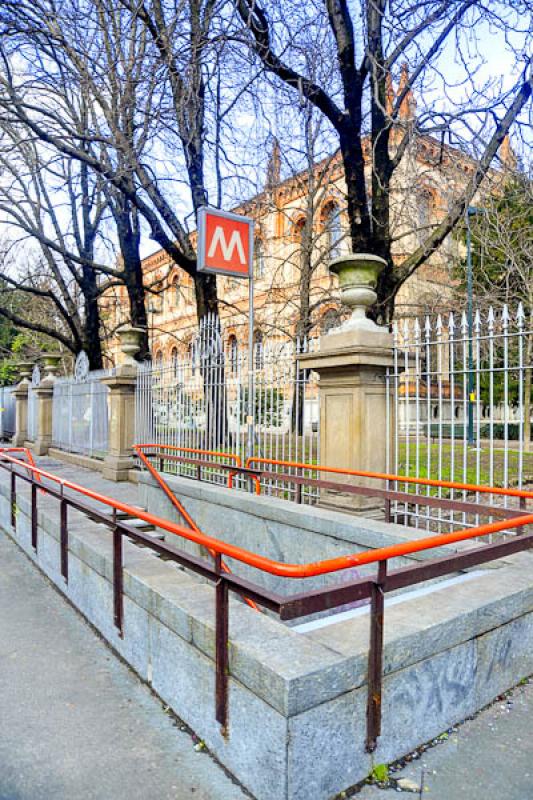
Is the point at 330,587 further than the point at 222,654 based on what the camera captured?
No

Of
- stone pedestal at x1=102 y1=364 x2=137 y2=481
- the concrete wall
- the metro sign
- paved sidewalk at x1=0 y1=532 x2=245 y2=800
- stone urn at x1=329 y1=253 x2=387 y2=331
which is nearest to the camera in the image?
the concrete wall

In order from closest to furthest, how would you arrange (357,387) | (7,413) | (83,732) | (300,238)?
1. (83,732)
2. (357,387)
3. (300,238)
4. (7,413)

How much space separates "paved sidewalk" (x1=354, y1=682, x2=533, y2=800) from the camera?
232 cm

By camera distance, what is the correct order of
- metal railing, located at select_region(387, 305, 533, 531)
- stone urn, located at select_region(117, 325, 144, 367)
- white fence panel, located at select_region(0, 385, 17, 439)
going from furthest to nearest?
white fence panel, located at select_region(0, 385, 17, 439)
stone urn, located at select_region(117, 325, 144, 367)
metal railing, located at select_region(387, 305, 533, 531)

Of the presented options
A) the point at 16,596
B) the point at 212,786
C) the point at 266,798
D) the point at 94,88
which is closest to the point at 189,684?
the point at 212,786

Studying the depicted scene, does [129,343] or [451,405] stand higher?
[129,343]

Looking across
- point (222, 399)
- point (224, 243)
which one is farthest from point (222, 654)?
point (222, 399)

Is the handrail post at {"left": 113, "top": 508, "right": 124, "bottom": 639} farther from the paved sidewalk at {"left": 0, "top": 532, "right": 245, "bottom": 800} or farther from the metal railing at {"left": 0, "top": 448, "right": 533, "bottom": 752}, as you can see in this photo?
the metal railing at {"left": 0, "top": 448, "right": 533, "bottom": 752}

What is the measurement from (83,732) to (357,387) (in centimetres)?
422

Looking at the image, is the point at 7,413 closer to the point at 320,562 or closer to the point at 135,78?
the point at 135,78

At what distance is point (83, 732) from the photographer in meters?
2.88

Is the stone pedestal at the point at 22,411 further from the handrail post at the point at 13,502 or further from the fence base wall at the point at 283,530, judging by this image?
the fence base wall at the point at 283,530

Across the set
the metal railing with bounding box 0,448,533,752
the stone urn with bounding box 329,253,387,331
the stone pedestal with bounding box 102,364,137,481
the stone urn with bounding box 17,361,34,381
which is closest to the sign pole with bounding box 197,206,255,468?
the stone urn with bounding box 329,253,387,331

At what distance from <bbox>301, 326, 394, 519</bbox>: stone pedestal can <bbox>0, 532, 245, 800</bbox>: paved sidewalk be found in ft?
10.4
